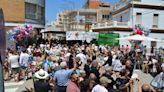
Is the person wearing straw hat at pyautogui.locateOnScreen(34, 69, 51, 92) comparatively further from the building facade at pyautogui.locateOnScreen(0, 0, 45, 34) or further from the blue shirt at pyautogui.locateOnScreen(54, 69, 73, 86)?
the building facade at pyautogui.locateOnScreen(0, 0, 45, 34)

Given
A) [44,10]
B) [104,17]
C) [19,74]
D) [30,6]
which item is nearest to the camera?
[19,74]

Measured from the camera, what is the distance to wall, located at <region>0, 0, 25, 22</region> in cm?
3841

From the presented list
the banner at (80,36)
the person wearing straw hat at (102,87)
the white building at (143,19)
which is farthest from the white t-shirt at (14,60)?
the white building at (143,19)

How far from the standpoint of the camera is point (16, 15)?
38875mm

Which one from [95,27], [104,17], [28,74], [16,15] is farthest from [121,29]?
[104,17]

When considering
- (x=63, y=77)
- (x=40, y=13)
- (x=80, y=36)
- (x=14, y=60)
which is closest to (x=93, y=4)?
(x=40, y=13)

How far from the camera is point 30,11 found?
41344 millimetres

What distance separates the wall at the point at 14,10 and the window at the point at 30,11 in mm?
1172

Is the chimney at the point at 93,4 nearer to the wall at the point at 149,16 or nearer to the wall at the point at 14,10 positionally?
the wall at the point at 149,16

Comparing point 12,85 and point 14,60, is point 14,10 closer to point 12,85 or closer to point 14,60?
point 14,60

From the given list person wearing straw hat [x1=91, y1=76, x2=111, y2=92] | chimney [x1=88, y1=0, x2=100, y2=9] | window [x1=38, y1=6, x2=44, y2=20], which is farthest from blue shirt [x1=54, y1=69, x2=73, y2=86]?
chimney [x1=88, y1=0, x2=100, y2=9]

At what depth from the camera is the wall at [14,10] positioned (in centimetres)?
3841

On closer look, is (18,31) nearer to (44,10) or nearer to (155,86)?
(44,10)

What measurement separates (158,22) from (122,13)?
235 inches
